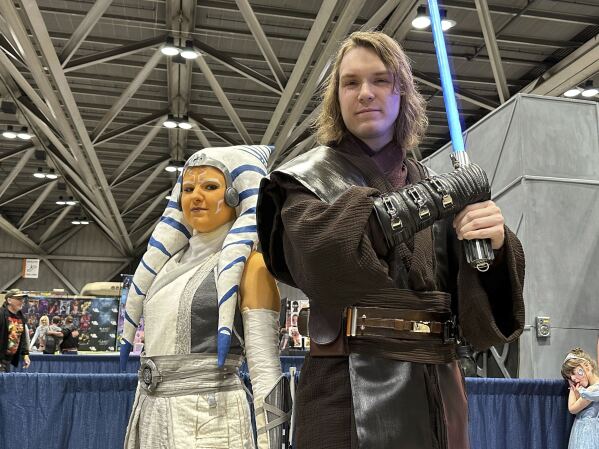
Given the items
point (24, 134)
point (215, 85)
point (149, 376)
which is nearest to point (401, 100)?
point (149, 376)

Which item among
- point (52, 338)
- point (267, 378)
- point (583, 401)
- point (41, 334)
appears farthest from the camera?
point (41, 334)

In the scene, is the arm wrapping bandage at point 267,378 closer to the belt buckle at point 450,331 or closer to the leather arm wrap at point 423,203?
the belt buckle at point 450,331

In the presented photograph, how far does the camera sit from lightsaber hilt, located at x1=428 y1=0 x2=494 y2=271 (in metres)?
1.36

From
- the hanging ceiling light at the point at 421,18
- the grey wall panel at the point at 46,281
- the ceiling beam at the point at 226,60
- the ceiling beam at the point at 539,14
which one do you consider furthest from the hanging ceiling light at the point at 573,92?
the grey wall panel at the point at 46,281

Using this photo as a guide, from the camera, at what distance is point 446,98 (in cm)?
144

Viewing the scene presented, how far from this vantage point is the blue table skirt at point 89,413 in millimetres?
3828

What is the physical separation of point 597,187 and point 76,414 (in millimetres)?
5196

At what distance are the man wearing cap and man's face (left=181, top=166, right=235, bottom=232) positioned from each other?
693 cm

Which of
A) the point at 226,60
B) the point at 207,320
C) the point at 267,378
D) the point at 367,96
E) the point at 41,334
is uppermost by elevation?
the point at 226,60

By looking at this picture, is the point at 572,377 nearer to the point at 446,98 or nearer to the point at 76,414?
the point at 76,414

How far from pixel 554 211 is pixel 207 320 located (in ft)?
15.9

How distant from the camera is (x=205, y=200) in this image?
2619 millimetres

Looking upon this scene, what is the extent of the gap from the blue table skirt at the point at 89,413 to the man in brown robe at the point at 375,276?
285cm

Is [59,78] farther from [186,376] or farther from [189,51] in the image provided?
[186,376]
